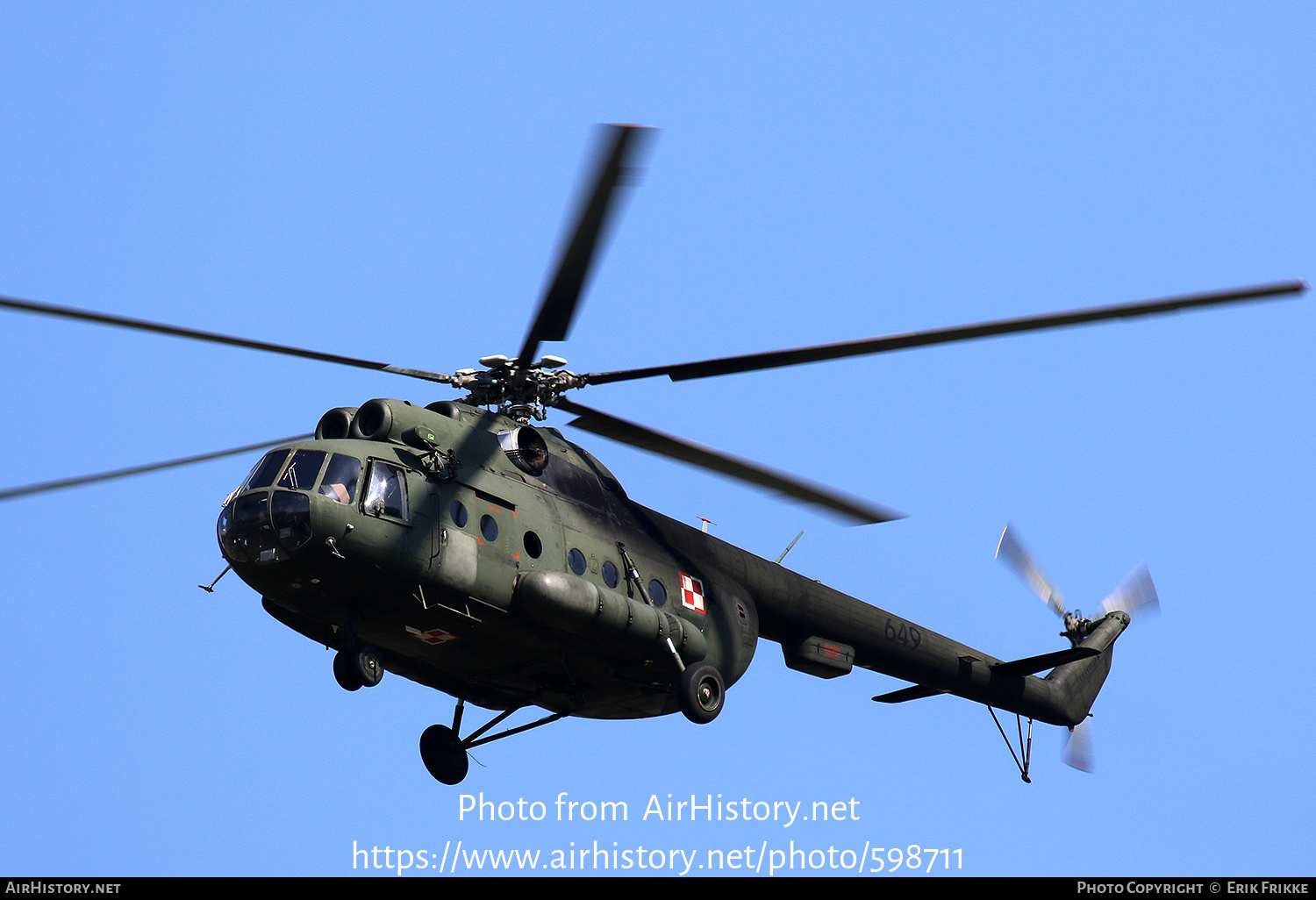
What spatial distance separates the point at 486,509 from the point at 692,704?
3.68 m

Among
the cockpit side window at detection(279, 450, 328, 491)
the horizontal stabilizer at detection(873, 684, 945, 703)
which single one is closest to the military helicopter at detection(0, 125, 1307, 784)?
the cockpit side window at detection(279, 450, 328, 491)

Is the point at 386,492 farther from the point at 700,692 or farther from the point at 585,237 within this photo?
the point at 700,692

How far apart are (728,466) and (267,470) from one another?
548cm

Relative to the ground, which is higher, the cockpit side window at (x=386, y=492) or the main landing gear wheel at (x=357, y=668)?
the cockpit side window at (x=386, y=492)

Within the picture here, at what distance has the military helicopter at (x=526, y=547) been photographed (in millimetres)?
15633

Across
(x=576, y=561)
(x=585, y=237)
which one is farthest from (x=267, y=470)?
(x=585, y=237)

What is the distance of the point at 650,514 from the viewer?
20.0 meters

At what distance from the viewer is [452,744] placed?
19.3 m

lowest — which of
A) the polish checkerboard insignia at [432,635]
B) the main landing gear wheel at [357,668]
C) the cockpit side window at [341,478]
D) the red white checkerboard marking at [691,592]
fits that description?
the main landing gear wheel at [357,668]

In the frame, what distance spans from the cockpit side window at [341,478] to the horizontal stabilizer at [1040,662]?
12149 millimetres

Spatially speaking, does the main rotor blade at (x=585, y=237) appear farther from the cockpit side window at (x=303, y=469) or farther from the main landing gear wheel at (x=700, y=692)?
the main landing gear wheel at (x=700, y=692)

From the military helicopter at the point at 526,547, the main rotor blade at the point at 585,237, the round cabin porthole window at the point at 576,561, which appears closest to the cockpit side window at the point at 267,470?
the military helicopter at the point at 526,547

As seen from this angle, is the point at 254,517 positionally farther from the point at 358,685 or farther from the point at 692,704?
the point at 692,704
